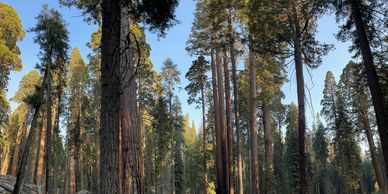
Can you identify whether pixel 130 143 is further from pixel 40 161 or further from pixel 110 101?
pixel 40 161

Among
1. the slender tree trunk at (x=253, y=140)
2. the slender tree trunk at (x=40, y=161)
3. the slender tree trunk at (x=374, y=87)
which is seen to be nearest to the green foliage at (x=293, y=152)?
the slender tree trunk at (x=253, y=140)

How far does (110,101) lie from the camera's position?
4414 mm

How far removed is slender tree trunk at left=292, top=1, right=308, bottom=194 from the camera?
985 centimetres

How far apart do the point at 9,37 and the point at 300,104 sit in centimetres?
1662

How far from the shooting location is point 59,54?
17.2 metres

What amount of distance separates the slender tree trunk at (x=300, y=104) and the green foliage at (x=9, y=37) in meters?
15.0

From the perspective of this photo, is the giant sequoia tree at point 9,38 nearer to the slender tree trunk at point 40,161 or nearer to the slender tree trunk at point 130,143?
the slender tree trunk at point 40,161

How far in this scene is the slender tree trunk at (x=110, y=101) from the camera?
13.6 feet

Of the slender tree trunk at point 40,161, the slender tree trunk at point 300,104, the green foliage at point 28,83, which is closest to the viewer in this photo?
the slender tree trunk at point 300,104

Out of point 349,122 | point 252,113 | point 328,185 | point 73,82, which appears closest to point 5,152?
point 73,82

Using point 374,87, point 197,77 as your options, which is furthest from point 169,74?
point 374,87

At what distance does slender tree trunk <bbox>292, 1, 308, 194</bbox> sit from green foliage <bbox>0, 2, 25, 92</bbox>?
49.3ft

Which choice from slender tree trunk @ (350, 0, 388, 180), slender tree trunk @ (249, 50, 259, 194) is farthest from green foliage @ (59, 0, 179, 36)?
slender tree trunk @ (249, 50, 259, 194)

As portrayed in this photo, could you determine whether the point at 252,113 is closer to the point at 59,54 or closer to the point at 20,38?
the point at 59,54
